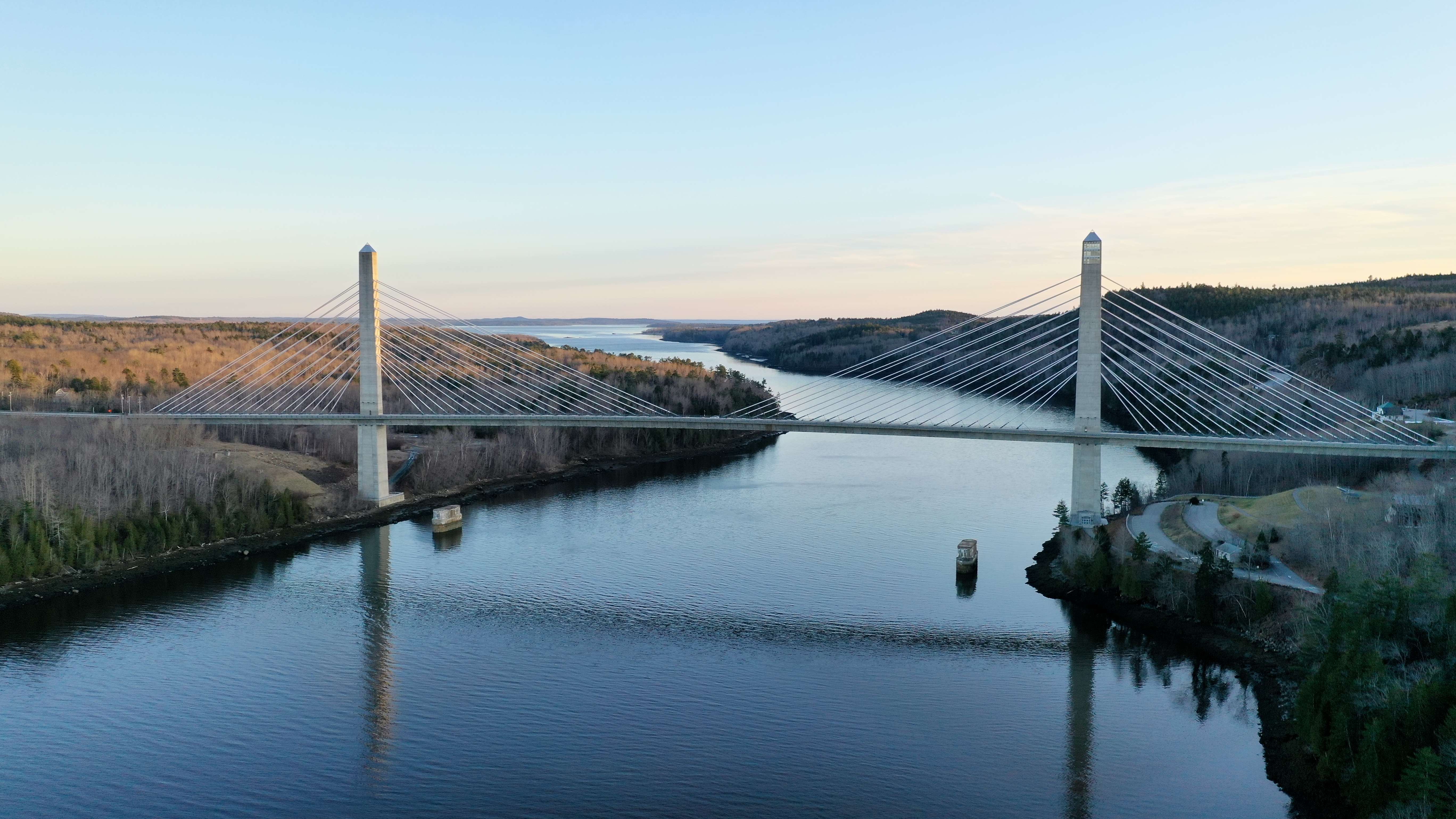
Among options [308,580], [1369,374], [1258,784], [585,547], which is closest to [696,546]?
[585,547]

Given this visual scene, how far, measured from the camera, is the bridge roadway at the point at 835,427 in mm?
25109

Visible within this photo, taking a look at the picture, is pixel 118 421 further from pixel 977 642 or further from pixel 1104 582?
pixel 1104 582

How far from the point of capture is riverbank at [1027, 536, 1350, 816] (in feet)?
47.1

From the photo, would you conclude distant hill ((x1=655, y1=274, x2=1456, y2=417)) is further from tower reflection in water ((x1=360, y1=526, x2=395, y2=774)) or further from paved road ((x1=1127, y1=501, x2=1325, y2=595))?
tower reflection in water ((x1=360, y1=526, x2=395, y2=774))

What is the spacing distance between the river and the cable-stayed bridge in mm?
3974

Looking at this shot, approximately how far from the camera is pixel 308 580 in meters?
25.2

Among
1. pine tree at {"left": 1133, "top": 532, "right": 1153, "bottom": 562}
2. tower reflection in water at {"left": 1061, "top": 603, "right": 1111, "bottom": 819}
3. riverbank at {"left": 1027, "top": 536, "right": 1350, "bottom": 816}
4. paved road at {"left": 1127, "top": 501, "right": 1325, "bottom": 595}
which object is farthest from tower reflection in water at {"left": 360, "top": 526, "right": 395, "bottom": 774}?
paved road at {"left": 1127, "top": 501, "right": 1325, "bottom": 595}

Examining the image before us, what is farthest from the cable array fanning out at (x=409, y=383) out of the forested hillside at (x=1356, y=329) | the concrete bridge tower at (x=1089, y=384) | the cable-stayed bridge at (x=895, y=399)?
the forested hillside at (x=1356, y=329)

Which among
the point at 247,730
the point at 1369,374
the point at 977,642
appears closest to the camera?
the point at 247,730

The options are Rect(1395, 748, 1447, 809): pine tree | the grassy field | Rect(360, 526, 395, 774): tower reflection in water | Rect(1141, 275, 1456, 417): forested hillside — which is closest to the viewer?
Rect(1395, 748, 1447, 809): pine tree

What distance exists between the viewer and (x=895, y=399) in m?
58.9

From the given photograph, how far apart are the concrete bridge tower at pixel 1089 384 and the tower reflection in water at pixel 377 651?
16.8 metres

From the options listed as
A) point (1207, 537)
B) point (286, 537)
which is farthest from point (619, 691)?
point (286, 537)

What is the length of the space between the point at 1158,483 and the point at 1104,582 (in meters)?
→ 10.4
